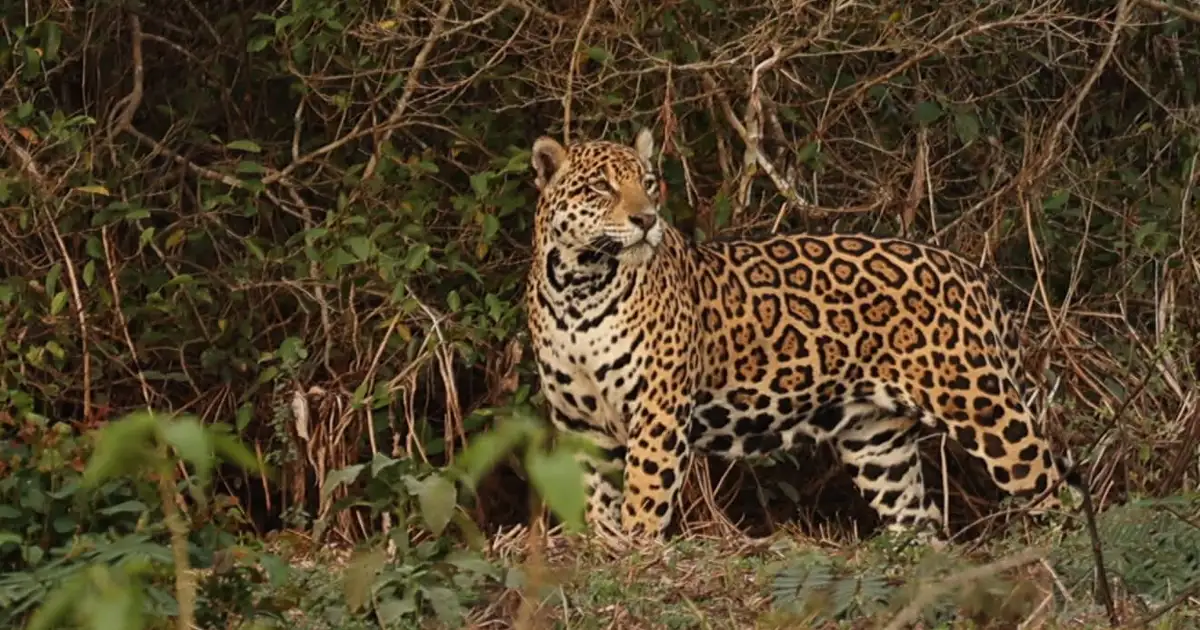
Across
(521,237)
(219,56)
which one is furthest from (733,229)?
(219,56)

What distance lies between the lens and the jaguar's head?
26.0ft

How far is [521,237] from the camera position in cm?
927

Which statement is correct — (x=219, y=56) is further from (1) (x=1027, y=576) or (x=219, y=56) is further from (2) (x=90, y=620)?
(2) (x=90, y=620)

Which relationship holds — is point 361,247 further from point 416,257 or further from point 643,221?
point 643,221

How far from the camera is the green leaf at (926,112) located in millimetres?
9250

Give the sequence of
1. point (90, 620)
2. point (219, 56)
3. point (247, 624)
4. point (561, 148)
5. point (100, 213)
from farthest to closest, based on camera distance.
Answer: point (219, 56) → point (100, 213) → point (561, 148) → point (247, 624) → point (90, 620)

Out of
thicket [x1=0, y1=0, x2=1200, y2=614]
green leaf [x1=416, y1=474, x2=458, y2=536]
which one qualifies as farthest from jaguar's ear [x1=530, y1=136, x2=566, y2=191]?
green leaf [x1=416, y1=474, x2=458, y2=536]

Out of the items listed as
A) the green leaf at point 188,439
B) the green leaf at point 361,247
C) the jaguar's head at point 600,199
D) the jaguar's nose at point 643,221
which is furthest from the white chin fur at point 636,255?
the green leaf at point 188,439

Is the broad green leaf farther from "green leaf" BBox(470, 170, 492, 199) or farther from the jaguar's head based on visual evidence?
the jaguar's head

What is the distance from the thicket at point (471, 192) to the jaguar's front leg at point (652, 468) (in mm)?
580

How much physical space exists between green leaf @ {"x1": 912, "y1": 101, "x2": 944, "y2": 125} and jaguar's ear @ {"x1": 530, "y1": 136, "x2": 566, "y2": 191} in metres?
1.72

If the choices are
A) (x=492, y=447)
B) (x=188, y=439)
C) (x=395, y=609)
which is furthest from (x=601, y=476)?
(x=188, y=439)

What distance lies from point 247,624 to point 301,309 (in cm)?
354

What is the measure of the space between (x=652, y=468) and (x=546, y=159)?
1114 mm
